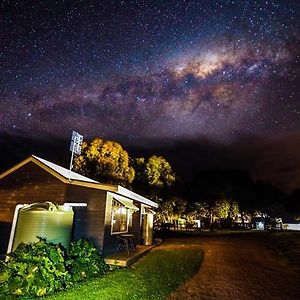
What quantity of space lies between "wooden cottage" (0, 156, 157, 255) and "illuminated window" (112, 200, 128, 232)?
6cm

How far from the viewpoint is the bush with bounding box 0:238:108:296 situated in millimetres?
7117

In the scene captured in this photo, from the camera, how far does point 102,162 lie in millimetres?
26328

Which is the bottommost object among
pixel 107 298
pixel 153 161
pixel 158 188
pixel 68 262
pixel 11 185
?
pixel 107 298

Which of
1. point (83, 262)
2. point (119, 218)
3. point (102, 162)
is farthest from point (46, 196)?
point (102, 162)

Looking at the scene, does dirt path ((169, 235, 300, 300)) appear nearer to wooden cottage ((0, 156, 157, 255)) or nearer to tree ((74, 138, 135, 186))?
wooden cottage ((0, 156, 157, 255))

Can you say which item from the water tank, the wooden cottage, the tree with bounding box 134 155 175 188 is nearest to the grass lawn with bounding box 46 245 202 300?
the wooden cottage

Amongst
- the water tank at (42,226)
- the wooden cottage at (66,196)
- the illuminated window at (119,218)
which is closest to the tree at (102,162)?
the illuminated window at (119,218)

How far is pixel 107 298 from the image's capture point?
6.97 metres

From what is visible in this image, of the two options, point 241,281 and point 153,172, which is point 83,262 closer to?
point 241,281

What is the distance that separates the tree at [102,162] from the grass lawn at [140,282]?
47.6 feet

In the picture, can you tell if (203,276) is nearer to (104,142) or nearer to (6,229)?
(6,229)

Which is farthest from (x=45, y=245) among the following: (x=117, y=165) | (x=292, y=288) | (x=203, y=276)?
(x=117, y=165)

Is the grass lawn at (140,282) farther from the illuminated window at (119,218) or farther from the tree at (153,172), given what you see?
the tree at (153,172)

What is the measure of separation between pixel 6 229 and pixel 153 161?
1997 centimetres
